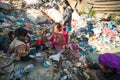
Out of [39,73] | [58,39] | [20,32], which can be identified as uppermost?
[20,32]

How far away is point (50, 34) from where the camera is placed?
7043 millimetres

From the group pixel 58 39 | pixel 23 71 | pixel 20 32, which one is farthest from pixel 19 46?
pixel 58 39

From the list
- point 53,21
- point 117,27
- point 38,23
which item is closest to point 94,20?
point 117,27

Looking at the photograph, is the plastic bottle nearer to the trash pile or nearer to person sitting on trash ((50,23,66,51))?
the trash pile

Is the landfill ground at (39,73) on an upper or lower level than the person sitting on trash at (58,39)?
lower

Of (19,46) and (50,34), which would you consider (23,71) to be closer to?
(19,46)

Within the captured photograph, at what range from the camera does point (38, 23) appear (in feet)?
25.7

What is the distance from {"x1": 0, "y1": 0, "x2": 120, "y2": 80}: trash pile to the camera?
546cm

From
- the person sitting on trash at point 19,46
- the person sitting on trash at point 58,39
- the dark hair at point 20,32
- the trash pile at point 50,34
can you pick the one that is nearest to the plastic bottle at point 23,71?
the trash pile at point 50,34

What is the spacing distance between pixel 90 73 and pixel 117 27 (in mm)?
3740

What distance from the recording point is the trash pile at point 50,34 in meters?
5.46

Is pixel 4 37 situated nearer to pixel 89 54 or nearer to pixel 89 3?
pixel 89 54

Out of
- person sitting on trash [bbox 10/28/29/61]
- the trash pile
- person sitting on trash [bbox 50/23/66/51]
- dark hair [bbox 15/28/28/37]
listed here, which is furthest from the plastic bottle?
person sitting on trash [bbox 50/23/66/51]

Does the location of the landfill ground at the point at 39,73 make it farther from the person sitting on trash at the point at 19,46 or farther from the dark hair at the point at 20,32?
the dark hair at the point at 20,32
